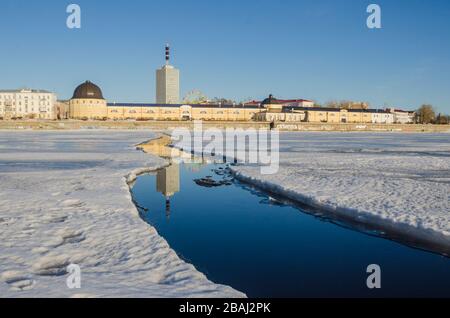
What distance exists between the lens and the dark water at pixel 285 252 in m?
4.63

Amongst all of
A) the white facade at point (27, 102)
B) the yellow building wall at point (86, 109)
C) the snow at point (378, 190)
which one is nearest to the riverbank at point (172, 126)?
the yellow building wall at point (86, 109)

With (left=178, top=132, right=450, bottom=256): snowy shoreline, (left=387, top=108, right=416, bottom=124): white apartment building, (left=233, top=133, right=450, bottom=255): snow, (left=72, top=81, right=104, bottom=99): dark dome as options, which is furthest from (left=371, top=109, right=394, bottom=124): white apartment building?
(left=178, top=132, right=450, bottom=256): snowy shoreline

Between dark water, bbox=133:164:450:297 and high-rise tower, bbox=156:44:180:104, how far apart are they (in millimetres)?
158654

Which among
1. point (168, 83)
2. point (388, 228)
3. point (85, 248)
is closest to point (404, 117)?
point (168, 83)

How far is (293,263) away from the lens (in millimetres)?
5340

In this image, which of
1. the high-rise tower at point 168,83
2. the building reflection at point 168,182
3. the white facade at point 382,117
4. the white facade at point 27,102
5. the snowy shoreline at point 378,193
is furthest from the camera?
the high-rise tower at point 168,83

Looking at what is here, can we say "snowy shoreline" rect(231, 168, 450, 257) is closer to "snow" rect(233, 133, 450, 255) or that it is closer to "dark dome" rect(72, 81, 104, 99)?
"snow" rect(233, 133, 450, 255)

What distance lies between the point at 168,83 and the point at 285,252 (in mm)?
162887

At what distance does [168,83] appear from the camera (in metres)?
164

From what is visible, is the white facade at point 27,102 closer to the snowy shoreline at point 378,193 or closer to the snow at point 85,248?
the snowy shoreline at point 378,193

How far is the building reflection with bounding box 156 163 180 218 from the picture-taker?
33.3 ft

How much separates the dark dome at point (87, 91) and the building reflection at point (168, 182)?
3210 inches
